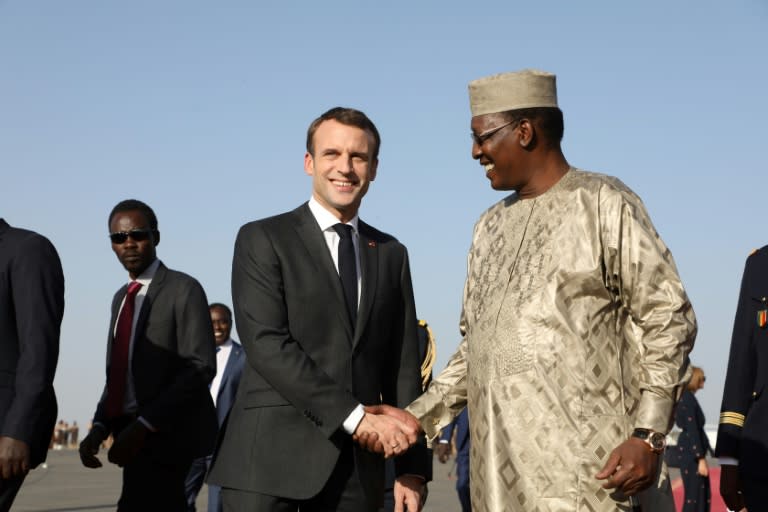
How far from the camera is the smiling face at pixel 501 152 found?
177 inches

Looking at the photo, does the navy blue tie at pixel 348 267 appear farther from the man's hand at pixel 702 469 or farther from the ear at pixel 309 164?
the man's hand at pixel 702 469

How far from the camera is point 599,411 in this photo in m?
4.14

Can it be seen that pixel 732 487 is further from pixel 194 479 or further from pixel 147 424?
pixel 194 479

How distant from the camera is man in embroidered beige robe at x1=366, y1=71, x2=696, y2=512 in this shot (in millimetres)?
4066

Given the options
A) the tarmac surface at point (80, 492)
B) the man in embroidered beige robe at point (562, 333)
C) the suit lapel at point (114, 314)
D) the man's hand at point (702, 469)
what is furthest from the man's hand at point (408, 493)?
the tarmac surface at point (80, 492)

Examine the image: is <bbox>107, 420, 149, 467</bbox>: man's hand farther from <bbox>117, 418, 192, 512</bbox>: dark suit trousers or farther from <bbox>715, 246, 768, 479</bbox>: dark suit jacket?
<bbox>715, 246, 768, 479</bbox>: dark suit jacket

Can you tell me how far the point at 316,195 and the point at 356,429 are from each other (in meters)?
1.01

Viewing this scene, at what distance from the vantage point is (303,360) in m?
4.71

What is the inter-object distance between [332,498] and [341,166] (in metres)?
1.32

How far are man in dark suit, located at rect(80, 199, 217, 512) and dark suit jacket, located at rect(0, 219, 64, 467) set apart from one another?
1.97 m

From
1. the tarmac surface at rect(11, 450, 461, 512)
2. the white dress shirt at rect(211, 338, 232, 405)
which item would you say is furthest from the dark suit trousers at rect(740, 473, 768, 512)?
the tarmac surface at rect(11, 450, 461, 512)

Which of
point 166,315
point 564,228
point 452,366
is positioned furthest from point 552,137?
point 166,315

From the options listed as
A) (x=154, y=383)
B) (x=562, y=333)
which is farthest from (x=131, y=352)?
(x=562, y=333)

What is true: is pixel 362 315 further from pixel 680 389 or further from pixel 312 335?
pixel 680 389
